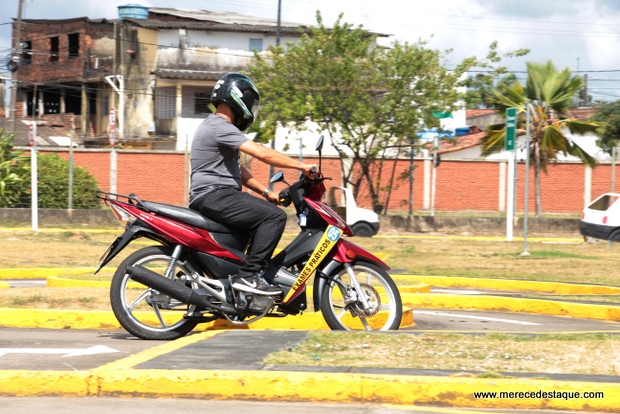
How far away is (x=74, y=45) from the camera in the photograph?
51562 millimetres

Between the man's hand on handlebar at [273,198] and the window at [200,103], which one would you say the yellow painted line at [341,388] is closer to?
the man's hand on handlebar at [273,198]

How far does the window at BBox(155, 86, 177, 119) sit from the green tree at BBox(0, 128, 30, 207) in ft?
64.6

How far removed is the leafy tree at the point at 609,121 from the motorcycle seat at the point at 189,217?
28.9 meters

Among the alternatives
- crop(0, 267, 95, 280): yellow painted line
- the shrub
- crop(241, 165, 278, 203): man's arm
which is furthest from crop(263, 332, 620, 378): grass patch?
the shrub

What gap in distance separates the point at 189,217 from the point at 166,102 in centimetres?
3923

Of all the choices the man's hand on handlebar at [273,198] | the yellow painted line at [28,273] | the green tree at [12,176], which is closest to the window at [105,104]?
→ the green tree at [12,176]

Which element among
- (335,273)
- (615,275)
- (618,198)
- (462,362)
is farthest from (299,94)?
(462,362)

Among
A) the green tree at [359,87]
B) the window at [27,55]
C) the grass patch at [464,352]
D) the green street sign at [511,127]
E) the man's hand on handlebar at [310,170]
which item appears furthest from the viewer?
the window at [27,55]

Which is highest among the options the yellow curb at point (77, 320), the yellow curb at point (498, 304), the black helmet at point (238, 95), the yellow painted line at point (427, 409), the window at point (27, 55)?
the window at point (27, 55)

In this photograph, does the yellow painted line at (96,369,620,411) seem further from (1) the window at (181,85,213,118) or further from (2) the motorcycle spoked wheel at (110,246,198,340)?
(1) the window at (181,85,213,118)

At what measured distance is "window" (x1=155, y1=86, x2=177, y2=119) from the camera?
45.2m

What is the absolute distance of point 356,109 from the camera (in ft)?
84.3

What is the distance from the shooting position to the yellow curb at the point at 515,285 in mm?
13266

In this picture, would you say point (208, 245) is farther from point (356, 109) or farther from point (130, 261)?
point (356, 109)
